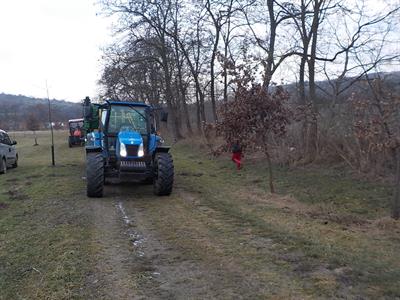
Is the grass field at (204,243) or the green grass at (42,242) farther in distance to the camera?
the green grass at (42,242)

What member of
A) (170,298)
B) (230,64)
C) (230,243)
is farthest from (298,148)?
(170,298)

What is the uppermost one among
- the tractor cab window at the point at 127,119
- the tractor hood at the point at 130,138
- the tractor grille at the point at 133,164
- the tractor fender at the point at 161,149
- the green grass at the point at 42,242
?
the tractor cab window at the point at 127,119

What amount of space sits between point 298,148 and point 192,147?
1449 centimetres

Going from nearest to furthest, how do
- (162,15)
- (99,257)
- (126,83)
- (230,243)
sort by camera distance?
1. (99,257)
2. (230,243)
3. (162,15)
4. (126,83)

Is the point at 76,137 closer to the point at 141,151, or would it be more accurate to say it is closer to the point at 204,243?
the point at 141,151

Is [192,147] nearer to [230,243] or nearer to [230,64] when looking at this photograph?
[230,64]

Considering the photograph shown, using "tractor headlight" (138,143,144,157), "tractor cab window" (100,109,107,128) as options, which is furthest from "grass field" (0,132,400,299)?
"tractor cab window" (100,109,107,128)

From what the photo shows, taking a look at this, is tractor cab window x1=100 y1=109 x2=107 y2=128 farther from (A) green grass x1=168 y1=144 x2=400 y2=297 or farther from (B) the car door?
(B) the car door

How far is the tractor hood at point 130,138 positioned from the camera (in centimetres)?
1299

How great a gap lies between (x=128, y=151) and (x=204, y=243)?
18.1ft

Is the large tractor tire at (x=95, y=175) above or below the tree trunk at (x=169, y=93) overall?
below

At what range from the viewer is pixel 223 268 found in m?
6.61

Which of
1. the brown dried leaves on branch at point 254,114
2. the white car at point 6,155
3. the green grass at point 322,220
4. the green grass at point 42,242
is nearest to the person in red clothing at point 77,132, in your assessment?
the white car at point 6,155

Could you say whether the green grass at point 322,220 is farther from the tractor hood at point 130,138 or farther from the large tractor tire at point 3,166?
the large tractor tire at point 3,166
